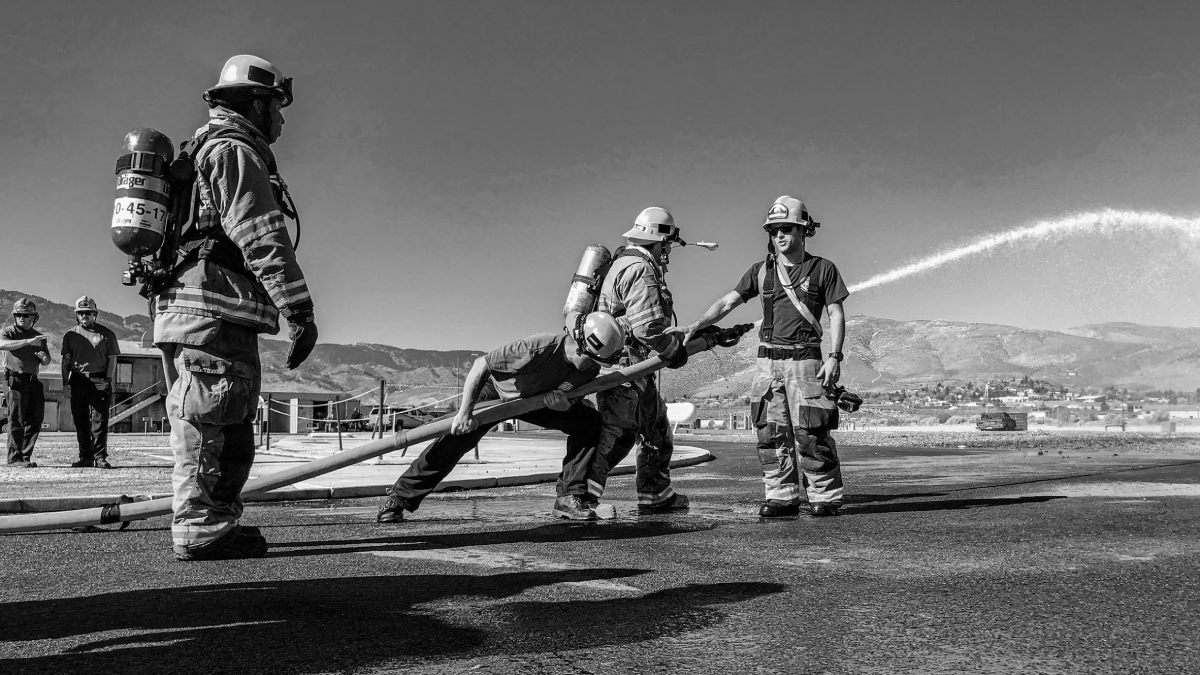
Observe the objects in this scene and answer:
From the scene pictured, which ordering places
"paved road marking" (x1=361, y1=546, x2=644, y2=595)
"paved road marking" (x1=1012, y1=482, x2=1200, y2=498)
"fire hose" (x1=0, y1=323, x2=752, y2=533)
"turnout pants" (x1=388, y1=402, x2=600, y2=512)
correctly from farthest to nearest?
1. "paved road marking" (x1=1012, y1=482, x2=1200, y2=498)
2. "turnout pants" (x1=388, y1=402, x2=600, y2=512)
3. "fire hose" (x1=0, y1=323, x2=752, y2=533)
4. "paved road marking" (x1=361, y1=546, x2=644, y2=595)

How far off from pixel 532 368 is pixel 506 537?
3.56 ft

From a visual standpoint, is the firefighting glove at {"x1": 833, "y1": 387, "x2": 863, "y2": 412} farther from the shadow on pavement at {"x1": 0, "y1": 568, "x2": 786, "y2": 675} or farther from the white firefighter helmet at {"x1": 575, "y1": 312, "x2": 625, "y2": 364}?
the shadow on pavement at {"x1": 0, "y1": 568, "x2": 786, "y2": 675}

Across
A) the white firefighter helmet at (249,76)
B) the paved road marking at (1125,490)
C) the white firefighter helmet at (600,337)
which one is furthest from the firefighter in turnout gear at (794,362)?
the white firefighter helmet at (249,76)

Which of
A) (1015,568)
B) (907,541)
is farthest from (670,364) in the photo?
(1015,568)

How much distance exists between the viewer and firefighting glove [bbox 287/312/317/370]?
425 centimetres

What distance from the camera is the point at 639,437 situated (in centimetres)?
671

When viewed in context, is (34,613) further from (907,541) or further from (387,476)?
(387,476)

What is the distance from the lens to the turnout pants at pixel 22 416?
11.2 metres

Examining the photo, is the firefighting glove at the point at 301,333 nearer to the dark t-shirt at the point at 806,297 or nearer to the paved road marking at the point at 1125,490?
the dark t-shirt at the point at 806,297

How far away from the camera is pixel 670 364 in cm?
599

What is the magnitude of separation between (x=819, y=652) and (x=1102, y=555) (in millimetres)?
2437

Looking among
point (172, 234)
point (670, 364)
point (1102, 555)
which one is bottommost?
point (1102, 555)

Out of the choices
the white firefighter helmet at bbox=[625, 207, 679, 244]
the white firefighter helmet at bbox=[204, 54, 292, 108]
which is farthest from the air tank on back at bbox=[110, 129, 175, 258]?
the white firefighter helmet at bbox=[625, 207, 679, 244]

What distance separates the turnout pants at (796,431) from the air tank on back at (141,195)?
4.05 m
